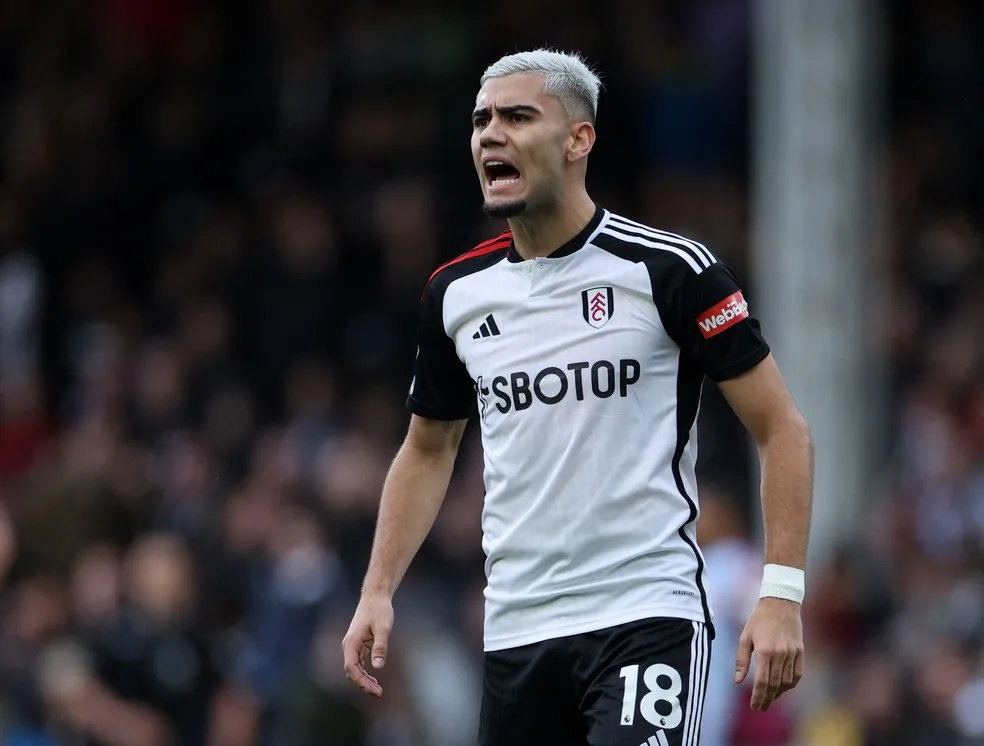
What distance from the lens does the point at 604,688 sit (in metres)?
5.21

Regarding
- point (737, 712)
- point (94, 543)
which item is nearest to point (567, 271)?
point (737, 712)

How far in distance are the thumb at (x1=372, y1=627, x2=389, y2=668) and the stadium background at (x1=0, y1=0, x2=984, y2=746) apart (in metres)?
4.57

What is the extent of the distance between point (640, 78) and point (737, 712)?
6.44 m

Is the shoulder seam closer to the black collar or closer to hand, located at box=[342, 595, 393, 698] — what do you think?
the black collar

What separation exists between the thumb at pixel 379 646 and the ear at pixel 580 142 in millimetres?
1383

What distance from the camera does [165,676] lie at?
419 inches

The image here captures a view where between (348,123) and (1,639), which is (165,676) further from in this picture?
(348,123)

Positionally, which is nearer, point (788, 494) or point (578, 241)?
point (788, 494)

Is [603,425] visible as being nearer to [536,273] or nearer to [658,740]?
[536,273]

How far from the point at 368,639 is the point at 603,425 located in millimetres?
904

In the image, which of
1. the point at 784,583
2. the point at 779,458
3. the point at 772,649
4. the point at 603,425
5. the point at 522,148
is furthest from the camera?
the point at 522,148

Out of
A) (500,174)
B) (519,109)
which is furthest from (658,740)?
(519,109)

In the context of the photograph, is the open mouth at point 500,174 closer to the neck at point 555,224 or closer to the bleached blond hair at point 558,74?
the neck at point 555,224

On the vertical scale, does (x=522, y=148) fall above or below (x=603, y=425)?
above
